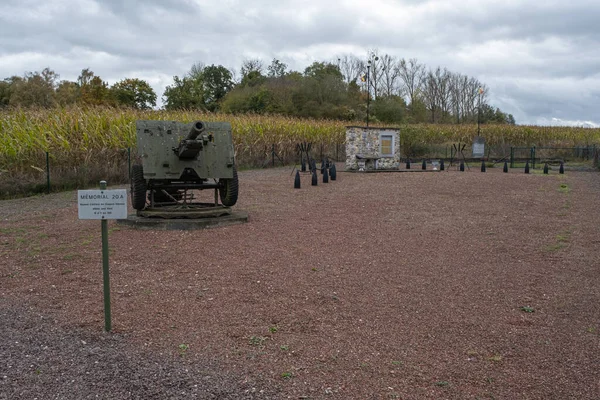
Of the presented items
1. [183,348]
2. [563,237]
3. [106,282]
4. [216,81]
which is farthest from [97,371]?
[216,81]

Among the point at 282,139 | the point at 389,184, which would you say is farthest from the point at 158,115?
the point at 389,184

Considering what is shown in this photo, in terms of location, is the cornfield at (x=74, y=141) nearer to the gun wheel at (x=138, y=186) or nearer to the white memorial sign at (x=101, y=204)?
the gun wheel at (x=138, y=186)

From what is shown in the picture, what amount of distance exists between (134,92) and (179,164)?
36394mm

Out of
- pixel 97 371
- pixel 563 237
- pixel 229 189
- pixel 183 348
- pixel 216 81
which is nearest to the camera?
pixel 97 371

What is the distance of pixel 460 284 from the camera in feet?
21.4

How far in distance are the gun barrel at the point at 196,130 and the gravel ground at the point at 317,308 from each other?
64.8 inches

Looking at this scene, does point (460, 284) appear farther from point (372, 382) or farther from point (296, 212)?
point (296, 212)

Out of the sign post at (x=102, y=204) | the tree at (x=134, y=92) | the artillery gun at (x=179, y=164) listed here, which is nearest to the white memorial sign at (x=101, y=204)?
the sign post at (x=102, y=204)

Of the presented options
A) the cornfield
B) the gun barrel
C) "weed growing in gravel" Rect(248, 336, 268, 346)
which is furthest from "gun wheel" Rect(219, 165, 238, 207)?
the cornfield

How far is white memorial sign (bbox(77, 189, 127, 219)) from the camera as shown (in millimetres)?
4684

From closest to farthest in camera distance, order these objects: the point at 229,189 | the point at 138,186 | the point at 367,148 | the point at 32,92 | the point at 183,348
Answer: the point at 183,348 → the point at 138,186 → the point at 229,189 → the point at 367,148 → the point at 32,92

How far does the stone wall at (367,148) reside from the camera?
84.0ft

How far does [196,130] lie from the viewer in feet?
31.2

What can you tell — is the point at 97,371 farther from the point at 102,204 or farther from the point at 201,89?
the point at 201,89
